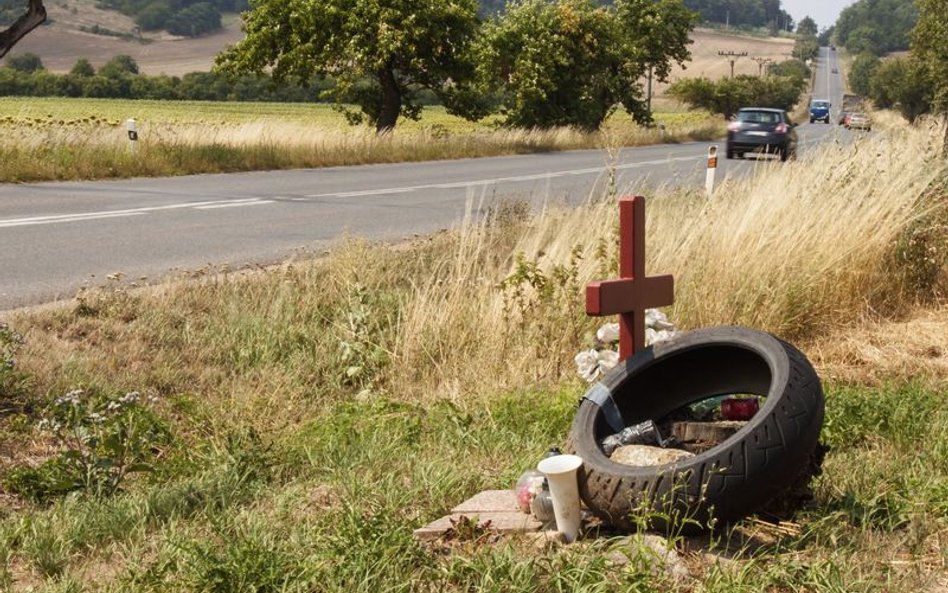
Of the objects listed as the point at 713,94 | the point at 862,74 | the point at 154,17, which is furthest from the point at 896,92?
the point at 154,17

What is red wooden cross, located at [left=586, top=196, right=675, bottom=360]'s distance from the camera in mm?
5000

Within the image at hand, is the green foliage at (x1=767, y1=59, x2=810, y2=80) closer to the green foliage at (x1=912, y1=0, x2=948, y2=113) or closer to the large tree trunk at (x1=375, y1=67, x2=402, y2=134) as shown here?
the green foliage at (x1=912, y1=0, x2=948, y2=113)

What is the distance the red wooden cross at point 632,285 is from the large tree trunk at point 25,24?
8975mm

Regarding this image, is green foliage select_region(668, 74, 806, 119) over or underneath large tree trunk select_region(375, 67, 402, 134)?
underneath

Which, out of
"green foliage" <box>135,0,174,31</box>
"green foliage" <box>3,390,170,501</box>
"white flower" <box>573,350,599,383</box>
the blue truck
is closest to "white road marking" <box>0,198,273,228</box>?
"green foliage" <box>3,390,170,501</box>

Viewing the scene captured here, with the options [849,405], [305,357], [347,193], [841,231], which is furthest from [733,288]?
[347,193]

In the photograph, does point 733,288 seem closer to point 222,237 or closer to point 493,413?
point 493,413

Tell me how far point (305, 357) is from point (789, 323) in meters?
3.20

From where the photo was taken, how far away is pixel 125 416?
5.79 m

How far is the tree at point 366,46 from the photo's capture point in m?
31.5

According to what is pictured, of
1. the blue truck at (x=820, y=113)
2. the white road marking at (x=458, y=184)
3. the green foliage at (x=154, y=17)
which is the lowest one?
the blue truck at (x=820, y=113)

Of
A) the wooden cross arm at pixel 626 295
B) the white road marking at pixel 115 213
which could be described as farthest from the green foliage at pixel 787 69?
the wooden cross arm at pixel 626 295

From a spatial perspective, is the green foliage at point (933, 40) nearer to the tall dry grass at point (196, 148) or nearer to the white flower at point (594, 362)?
the tall dry grass at point (196, 148)

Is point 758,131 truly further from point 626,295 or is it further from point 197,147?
point 626,295
